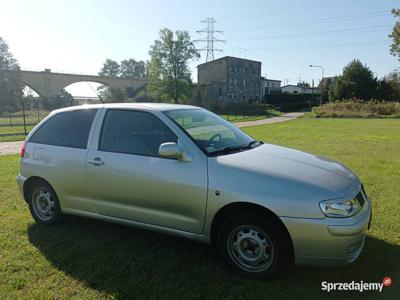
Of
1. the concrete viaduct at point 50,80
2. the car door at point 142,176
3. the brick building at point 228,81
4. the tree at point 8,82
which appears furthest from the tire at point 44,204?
the concrete viaduct at point 50,80

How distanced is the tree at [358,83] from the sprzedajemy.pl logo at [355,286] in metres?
Result: 55.4

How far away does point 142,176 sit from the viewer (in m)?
3.68

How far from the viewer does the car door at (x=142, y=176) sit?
11.3 ft

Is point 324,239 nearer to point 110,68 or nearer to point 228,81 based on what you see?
point 228,81

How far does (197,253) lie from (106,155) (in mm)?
1556

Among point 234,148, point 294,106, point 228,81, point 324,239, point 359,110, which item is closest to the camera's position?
point 324,239

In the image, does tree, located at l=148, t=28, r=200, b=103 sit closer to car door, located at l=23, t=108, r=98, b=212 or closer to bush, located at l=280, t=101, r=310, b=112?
bush, located at l=280, t=101, r=310, b=112

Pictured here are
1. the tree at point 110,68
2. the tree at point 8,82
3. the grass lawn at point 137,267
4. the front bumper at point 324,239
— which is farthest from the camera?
the tree at point 110,68

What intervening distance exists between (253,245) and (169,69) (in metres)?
55.9

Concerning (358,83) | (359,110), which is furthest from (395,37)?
(358,83)

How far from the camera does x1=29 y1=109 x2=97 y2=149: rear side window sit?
4.29 m

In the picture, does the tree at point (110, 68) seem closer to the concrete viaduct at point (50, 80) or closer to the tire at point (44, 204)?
the concrete viaduct at point (50, 80)

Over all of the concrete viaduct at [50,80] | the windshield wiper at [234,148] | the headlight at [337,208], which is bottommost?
the headlight at [337,208]

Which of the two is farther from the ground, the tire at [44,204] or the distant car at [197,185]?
the distant car at [197,185]
